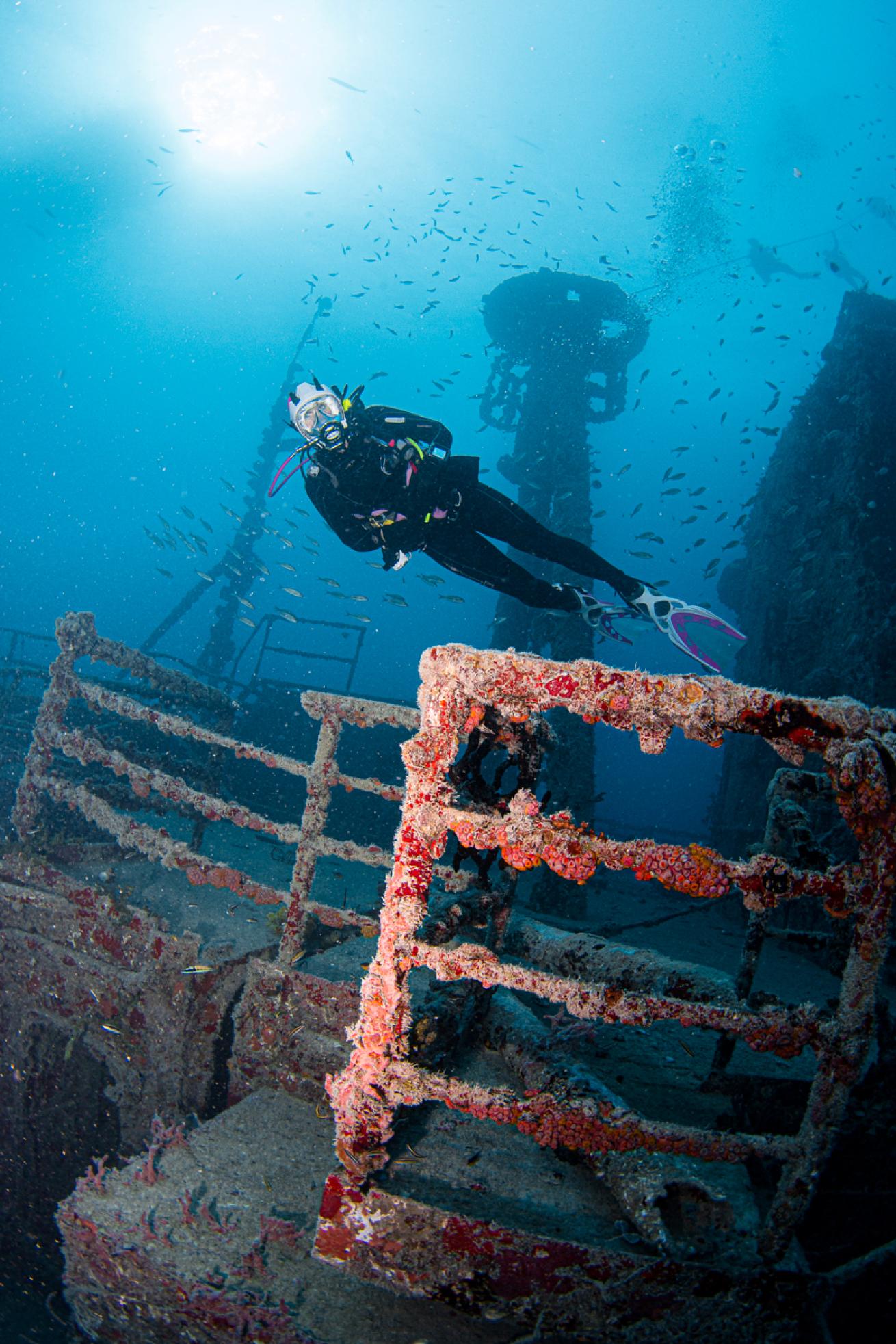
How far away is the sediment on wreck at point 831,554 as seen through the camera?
10914mm

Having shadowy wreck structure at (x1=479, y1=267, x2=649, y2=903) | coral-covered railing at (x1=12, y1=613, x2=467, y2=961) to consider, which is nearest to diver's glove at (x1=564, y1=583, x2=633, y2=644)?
coral-covered railing at (x1=12, y1=613, x2=467, y2=961)

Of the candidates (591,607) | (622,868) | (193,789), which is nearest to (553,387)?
(591,607)

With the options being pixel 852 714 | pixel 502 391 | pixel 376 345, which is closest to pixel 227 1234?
pixel 852 714

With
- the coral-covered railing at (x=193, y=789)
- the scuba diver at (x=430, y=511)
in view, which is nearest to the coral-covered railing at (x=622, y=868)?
the coral-covered railing at (x=193, y=789)

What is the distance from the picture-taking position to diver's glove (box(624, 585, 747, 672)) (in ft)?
22.1

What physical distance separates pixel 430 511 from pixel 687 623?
322 cm

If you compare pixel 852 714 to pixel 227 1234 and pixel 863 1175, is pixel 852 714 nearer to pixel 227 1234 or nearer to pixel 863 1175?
pixel 227 1234

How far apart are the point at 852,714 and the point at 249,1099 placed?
337 centimetres

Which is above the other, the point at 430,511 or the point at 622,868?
the point at 430,511

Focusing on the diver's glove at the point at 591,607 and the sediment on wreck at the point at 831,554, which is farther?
the sediment on wreck at the point at 831,554

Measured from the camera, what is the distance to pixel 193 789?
4.20 metres

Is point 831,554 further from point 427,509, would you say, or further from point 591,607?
point 427,509

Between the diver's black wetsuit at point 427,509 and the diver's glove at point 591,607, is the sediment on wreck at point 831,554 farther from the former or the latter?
the diver's black wetsuit at point 427,509

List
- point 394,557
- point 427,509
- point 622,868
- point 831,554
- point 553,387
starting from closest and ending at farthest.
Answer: point 622,868, point 427,509, point 394,557, point 831,554, point 553,387
